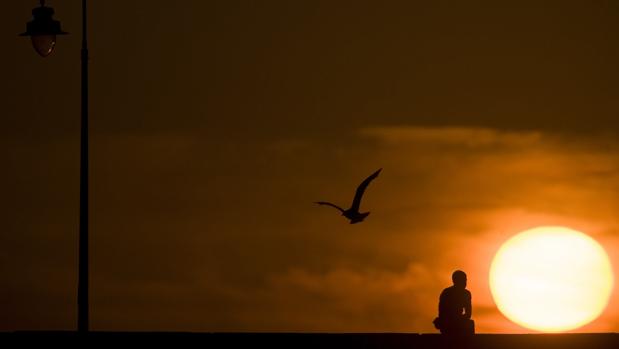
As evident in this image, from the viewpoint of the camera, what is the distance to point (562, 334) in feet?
139

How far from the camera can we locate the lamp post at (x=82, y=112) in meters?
44.3

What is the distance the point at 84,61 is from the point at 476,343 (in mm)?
8050

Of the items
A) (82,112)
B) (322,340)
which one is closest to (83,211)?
(82,112)

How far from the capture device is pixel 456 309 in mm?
43531

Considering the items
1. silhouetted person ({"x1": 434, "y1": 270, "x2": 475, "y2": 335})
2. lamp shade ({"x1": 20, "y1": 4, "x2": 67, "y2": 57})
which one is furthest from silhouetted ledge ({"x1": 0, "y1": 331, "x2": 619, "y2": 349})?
lamp shade ({"x1": 20, "y1": 4, "x2": 67, "y2": 57})

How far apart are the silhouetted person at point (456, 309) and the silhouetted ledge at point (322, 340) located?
3.08 ft

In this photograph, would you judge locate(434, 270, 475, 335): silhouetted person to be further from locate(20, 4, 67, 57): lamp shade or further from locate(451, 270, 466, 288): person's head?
locate(20, 4, 67, 57): lamp shade

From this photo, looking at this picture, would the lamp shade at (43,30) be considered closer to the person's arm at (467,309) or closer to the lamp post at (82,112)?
the lamp post at (82,112)

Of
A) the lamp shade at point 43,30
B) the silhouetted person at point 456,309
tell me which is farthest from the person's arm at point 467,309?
the lamp shade at point 43,30

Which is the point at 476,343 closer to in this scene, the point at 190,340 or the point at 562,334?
the point at 562,334

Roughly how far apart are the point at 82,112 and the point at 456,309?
6.71 m

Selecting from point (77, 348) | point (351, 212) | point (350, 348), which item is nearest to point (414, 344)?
point (350, 348)

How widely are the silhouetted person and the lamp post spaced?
540 centimetres

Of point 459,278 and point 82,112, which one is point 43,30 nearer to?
point 82,112
